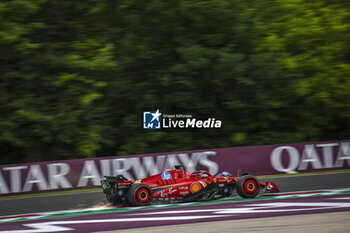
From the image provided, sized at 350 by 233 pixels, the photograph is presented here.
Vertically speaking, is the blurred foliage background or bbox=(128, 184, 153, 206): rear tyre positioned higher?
the blurred foliage background

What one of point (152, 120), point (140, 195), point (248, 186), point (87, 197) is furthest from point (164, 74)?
point (140, 195)

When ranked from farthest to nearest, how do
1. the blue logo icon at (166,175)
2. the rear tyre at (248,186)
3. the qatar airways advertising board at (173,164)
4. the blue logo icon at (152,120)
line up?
the blue logo icon at (152,120) → the qatar airways advertising board at (173,164) → the rear tyre at (248,186) → the blue logo icon at (166,175)

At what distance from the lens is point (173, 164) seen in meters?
16.0

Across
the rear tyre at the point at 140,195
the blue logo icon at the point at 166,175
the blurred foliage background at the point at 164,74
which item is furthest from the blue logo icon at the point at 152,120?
the rear tyre at the point at 140,195

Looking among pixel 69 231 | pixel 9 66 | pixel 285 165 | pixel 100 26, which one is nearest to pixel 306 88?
pixel 285 165

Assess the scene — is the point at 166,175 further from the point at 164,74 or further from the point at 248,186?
the point at 164,74

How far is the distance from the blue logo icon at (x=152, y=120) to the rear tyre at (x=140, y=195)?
31.0 feet

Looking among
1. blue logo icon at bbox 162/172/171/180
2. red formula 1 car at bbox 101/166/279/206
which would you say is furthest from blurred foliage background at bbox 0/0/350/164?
blue logo icon at bbox 162/172/171/180

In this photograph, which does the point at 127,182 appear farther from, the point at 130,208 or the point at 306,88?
the point at 306,88

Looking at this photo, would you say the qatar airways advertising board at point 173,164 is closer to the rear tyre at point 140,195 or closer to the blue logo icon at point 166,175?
the blue logo icon at point 166,175

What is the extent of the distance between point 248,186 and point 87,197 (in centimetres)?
547

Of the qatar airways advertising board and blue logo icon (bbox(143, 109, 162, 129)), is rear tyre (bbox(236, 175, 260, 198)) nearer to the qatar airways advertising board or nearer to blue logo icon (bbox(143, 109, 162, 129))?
the qatar airways advertising board

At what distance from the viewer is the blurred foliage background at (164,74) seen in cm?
2045

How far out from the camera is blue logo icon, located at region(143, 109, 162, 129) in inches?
906
